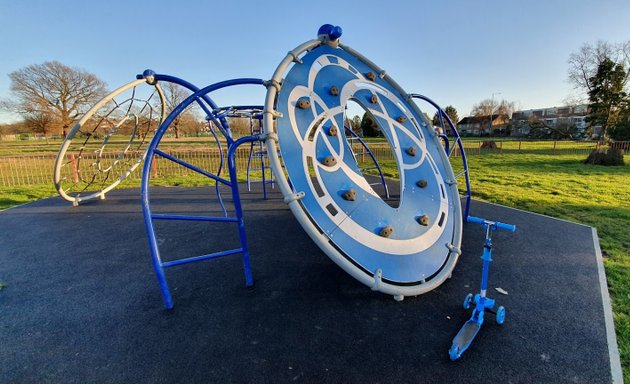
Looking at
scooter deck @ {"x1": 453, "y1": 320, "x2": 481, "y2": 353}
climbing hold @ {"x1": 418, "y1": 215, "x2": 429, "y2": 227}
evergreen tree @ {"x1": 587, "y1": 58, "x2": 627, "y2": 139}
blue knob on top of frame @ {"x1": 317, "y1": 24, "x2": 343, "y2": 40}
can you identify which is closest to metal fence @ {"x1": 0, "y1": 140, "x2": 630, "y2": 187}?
blue knob on top of frame @ {"x1": 317, "y1": 24, "x2": 343, "y2": 40}

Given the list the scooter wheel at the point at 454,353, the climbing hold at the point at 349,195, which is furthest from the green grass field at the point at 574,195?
the climbing hold at the point at 349,195

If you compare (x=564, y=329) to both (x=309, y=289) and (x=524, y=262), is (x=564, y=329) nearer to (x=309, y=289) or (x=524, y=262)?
(x=524, y=262)

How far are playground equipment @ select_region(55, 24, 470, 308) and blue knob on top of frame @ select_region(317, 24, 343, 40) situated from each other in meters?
0.01

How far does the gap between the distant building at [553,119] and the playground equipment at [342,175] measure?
137 feet

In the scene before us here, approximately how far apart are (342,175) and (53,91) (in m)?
42.1

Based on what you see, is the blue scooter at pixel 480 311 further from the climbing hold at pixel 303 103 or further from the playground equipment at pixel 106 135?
the playground equipment at pixel 106 135

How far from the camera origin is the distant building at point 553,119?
39075 mm

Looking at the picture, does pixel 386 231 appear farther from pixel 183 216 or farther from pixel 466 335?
pixel 183 216

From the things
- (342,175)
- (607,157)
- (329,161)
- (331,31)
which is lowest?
(607,157)

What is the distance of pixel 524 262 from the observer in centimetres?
376

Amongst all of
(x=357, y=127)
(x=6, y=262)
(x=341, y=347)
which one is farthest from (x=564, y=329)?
(x=357, y=127)

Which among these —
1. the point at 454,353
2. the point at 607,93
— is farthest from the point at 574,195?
the point at 607,93

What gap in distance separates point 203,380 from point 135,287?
1.78m

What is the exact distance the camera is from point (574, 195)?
7555mm
